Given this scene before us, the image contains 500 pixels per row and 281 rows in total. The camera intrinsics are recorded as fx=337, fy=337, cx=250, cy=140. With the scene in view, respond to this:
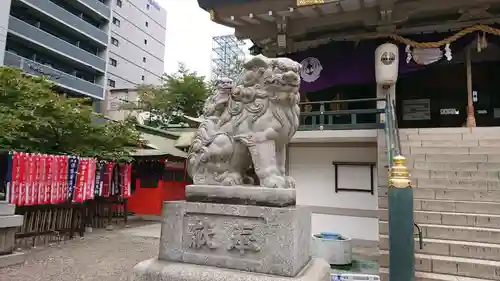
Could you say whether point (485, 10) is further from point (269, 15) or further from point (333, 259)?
point (333, 259)

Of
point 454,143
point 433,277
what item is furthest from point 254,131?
point 454,143

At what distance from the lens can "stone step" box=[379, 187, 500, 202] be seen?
557 centimetres

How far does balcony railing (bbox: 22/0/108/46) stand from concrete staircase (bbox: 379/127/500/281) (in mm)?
28196

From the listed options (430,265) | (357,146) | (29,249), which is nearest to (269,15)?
(357,146)

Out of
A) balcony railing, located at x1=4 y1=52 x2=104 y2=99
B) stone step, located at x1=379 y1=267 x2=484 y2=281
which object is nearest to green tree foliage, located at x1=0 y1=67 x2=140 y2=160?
stone step, located at x1=379 y1=267 x2=484 y2=281

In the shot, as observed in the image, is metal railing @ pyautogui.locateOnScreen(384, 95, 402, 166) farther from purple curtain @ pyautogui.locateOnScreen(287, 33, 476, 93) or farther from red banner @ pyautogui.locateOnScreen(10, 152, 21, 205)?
red banner @ pyautogui.locateOnScreen(10, 152, 21, 205)

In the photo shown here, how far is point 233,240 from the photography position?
2.69 meters

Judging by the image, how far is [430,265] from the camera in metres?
4.66

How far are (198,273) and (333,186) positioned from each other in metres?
5.88

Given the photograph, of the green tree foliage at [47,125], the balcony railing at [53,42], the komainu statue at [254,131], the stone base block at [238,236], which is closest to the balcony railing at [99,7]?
the balcony railing at [53,42]

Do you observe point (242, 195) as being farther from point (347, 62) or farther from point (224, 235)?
point (347, 62)

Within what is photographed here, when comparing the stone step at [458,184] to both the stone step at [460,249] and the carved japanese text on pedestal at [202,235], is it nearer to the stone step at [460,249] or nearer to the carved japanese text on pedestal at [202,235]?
the stone step at [460,249]

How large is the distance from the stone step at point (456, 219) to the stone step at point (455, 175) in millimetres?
1009

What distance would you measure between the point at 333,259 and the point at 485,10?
23.9ft
